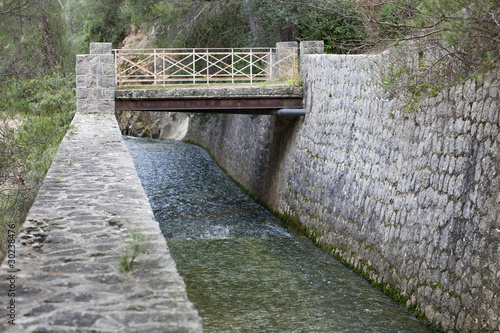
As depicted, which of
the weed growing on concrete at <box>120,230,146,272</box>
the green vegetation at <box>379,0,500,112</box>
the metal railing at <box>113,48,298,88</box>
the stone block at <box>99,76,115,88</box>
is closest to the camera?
the weed growing on concrete at <box>120,230,146,272</box>

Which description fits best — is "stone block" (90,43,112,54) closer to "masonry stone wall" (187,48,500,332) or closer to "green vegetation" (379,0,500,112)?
"masonry stone wall" (187,48,500,332)

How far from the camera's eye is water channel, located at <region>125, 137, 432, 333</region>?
6.72m

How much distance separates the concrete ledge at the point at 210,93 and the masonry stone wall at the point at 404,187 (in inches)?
19.8

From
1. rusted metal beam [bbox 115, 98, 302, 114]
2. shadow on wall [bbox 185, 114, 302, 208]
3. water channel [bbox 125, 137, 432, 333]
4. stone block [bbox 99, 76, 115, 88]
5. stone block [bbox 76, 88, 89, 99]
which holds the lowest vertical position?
water channel [bbox 125, 137, 432, 333]

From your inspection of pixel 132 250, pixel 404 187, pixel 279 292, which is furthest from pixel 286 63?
pixel 132 250

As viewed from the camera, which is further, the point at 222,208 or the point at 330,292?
the point at 222,208

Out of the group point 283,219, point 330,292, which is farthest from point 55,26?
point 330,292

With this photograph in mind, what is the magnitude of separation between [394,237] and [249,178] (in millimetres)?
8876

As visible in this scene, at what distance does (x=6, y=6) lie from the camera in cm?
985

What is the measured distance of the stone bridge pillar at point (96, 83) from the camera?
11539 mm

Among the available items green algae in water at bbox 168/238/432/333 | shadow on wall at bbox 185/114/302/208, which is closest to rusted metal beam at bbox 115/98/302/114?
shadow on wall at bbox 185/114/302/208

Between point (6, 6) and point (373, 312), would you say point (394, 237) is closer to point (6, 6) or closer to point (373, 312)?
point (373, 312)

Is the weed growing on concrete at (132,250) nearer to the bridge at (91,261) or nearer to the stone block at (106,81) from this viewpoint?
the bridge at (91,261)

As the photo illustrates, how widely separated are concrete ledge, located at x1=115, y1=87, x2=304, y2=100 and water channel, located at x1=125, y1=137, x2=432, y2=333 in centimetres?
274
